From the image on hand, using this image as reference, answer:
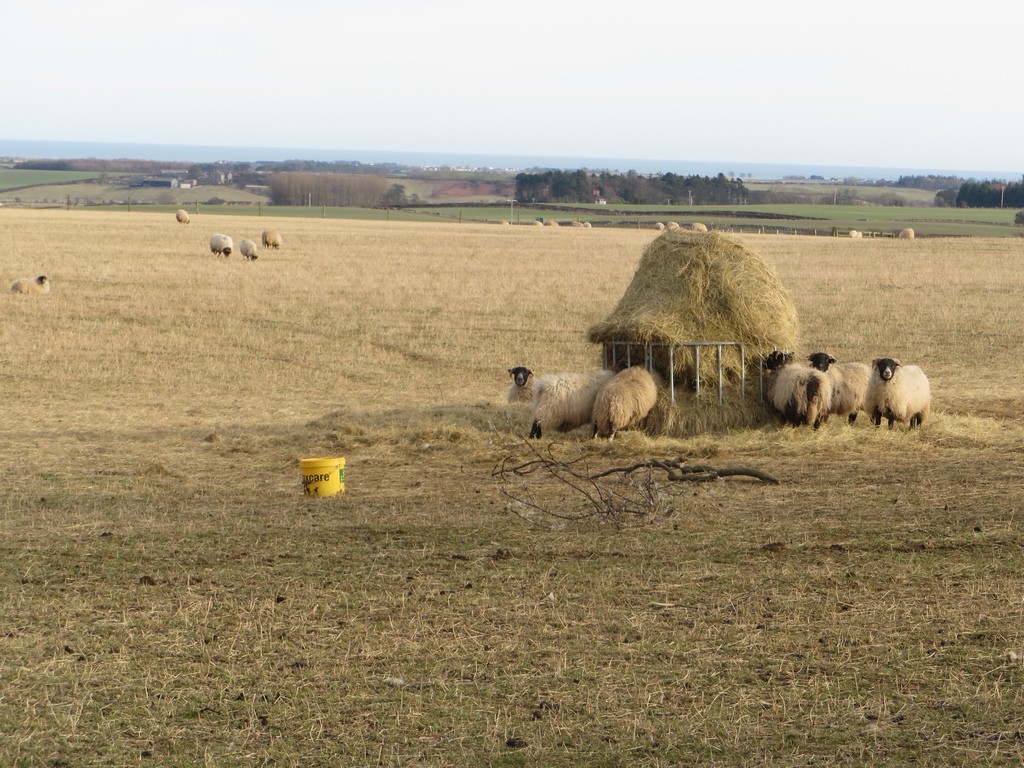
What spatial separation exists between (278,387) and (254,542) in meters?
10.5

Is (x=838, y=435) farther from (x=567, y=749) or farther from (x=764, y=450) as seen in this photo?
(x=567, y=749)

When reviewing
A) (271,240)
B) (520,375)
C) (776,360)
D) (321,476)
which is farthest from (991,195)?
(321,476)

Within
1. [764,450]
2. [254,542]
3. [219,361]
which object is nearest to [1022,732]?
[254,542]

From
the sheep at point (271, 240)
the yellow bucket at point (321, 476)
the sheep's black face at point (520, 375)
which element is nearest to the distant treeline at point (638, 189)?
the sheep at point (271, 240)

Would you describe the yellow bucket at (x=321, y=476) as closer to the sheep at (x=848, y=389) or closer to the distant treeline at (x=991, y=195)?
the sheep at (x=848, y=389)

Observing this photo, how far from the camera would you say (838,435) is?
47.7ft

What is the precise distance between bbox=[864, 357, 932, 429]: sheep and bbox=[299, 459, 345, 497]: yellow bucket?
7035 mm

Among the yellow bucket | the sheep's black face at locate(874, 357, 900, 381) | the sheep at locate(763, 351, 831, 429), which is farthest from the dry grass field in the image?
the sheep's black face at locate(874, 357, 900, 381)

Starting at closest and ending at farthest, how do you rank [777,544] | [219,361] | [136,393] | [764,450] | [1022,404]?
[777,544], [764,450], [1022,404], [136,393], [219,361]

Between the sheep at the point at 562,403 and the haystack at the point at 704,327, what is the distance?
2.84ft

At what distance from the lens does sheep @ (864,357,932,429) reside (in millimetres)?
14922

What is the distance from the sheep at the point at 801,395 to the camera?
14.7 meters

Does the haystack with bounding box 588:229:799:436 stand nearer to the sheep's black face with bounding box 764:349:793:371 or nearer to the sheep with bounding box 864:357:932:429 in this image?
the sheep's black face with bounding box 764:349:793:371

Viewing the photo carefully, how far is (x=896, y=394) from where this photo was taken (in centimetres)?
1495
